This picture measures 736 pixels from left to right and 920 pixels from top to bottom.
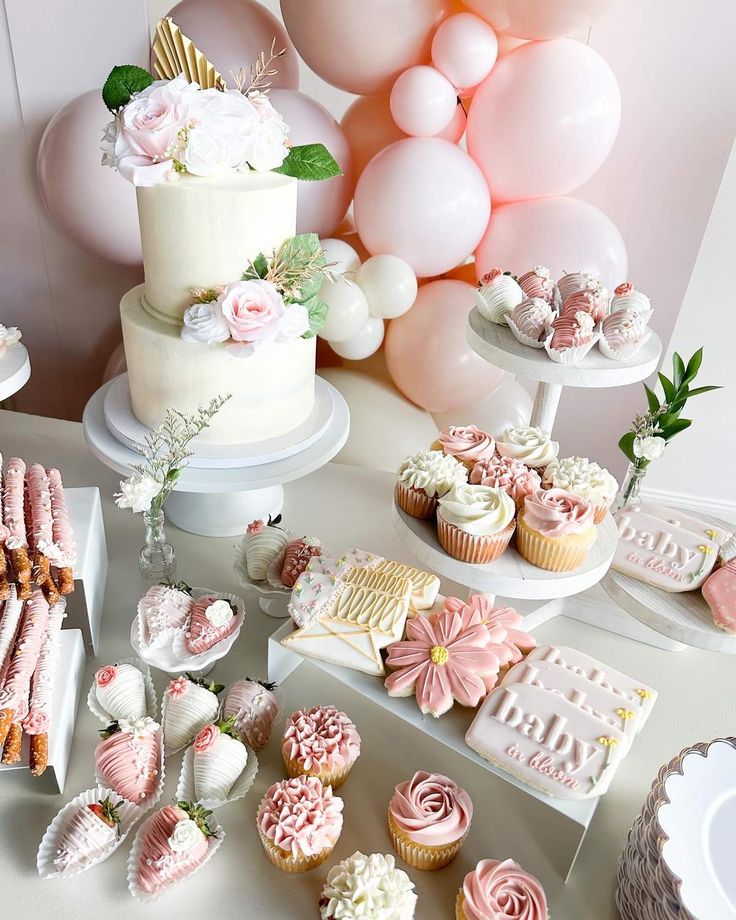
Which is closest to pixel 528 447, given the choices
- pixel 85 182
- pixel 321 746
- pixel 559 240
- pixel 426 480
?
pixel 426 480

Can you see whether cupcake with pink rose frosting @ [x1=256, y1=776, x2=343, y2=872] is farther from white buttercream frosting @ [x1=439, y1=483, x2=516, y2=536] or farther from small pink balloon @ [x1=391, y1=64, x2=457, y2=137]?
small pink balloon @ [x1=391, y1=64, x2=457, y2=137]

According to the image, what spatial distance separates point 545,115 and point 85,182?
1057mm

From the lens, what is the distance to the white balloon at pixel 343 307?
5.64 feet

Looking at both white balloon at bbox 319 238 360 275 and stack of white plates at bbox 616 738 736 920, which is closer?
stack of white plates at bbox 616 738 736 920

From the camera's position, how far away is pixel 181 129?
1.09m

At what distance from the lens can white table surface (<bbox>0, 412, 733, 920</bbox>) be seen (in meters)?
0.87

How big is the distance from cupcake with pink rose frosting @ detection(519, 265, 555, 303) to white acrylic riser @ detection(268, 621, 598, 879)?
0.72 metres

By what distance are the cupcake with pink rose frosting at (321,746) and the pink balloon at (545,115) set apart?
4.25ft

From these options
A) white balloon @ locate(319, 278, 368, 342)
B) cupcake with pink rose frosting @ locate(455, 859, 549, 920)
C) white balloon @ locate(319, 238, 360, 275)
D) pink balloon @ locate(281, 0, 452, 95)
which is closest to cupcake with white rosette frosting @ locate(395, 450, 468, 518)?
cupcake with pink rose frosting @ locate(455, 859, 549, 920)

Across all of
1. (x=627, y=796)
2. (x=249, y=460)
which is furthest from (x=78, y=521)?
(x=627, y=796)

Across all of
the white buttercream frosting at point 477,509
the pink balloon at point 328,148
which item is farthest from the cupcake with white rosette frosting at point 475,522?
the pink balloon at point 328,148

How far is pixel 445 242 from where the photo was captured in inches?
66.9

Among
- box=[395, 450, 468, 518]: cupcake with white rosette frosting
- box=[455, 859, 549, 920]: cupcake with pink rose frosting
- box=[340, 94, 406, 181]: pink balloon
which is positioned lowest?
box=[455, 859, 549, 920]: cupcake with pink rose frosting

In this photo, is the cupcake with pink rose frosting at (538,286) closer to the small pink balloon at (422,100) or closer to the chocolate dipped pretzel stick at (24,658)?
the small pink balloon at (422,100)
